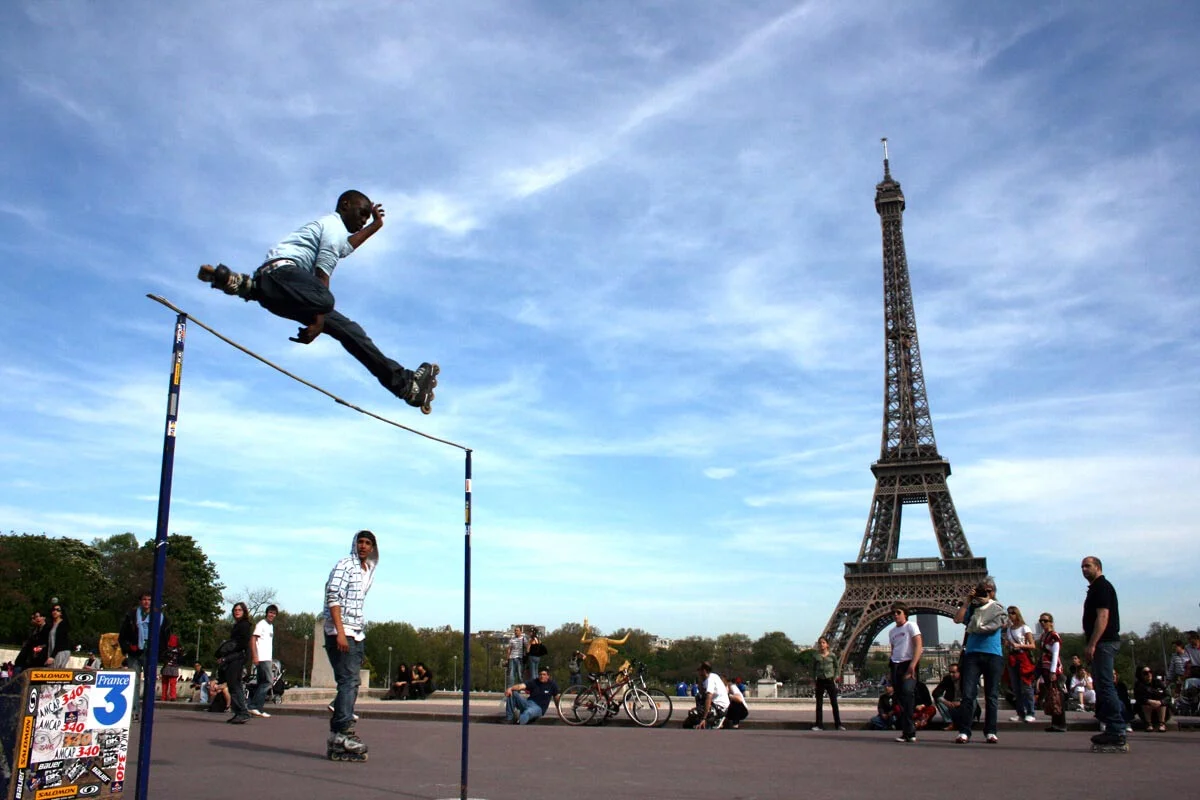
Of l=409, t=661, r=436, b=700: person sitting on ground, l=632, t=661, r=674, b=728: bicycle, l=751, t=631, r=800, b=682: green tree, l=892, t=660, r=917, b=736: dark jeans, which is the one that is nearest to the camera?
l=892, t=660, r=917, b=736: dark jeans

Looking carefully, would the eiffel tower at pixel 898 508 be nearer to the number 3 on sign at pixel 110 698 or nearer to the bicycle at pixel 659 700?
the bicycle at pixel 659 700

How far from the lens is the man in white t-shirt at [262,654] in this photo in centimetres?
1401

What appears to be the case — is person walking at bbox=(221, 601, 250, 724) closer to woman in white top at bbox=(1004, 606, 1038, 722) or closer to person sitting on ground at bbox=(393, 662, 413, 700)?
person sitting on ground at bbox=(393, 662, 413, 700)

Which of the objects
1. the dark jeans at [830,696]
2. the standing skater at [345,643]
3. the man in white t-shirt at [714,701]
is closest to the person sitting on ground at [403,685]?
the man in white t-shirt at [714,701]

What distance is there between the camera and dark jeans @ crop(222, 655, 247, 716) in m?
13.3

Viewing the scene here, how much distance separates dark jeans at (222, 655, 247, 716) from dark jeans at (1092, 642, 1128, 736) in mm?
11081

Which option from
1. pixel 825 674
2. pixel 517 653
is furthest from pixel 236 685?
pixel 825 674

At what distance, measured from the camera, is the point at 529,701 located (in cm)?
1535

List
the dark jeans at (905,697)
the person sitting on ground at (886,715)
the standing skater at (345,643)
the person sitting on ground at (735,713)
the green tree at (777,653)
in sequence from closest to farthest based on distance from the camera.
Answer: the standing skater at (345,643)
the dark jeans at (905,697)
the person sitting on ground at (886,715)
the person sitting on ground at (735,713)
the green tree at (777,653)

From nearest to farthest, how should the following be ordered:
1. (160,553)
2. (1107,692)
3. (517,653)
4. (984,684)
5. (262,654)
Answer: (160,553) → (1107,692) → (984,684) → (262,654) → (517,653)

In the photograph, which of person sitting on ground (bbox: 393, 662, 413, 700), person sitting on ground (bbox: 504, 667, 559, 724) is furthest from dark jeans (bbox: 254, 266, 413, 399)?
person sitting on ground (bbox: 393, 662, 413, 700)

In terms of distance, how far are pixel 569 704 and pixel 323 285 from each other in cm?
989

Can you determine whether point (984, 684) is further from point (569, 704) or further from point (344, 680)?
point (344, 680)

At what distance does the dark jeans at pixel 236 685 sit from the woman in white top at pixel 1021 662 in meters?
11.3
